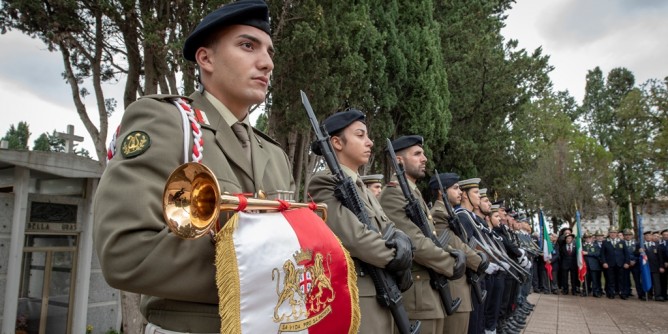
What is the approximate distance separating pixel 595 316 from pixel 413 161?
8.72 m

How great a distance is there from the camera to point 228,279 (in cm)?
134

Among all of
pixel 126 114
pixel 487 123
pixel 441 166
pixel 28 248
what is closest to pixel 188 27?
pixel 28 248

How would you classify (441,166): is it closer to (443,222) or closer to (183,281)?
(443,222)

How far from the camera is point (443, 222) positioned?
587 cm

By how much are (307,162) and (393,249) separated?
8113 mm

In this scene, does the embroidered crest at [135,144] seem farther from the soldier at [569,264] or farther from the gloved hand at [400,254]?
the soldier at [569,264]

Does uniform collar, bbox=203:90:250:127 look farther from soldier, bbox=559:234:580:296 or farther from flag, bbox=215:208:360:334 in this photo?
soldier, bbox=559:234:580:296

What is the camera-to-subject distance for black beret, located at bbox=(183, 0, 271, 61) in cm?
181

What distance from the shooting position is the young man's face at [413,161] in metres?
5.41

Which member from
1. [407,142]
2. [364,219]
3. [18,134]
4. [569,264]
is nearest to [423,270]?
[364,219]

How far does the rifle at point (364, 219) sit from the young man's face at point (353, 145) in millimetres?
555

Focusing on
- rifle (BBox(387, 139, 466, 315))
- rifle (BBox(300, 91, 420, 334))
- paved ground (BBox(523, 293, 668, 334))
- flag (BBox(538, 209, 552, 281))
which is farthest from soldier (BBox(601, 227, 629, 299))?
rifle (BBox(300, 91, 420, 334))

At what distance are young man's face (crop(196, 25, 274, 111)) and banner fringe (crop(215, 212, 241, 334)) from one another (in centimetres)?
67

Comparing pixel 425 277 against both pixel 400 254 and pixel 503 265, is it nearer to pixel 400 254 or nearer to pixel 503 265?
pixel 400 254
